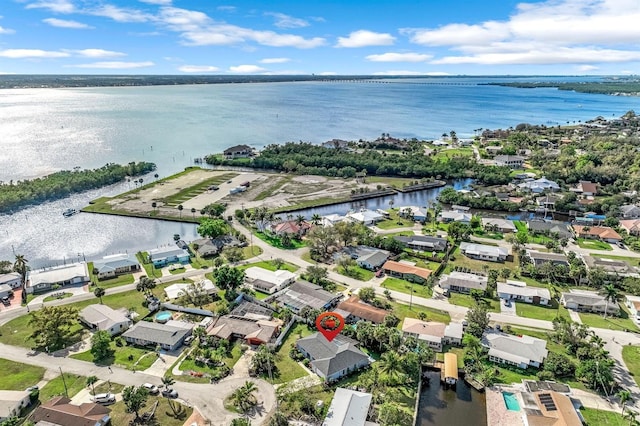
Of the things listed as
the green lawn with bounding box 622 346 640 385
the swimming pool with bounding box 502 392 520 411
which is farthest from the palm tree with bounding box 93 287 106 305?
the green lawn with bounding box 622 346 640 385

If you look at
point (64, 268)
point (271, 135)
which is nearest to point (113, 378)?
point (64, 268)

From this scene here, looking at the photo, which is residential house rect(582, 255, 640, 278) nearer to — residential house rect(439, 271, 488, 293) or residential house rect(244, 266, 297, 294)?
residential house rect(439, 271, 488, 293)

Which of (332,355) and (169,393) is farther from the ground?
(332,355)

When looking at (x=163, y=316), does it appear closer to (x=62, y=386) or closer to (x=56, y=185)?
(x=62, y=386)

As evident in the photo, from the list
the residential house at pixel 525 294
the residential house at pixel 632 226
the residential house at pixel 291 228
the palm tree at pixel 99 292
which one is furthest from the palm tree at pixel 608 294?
the palm tree at pixel 99 292

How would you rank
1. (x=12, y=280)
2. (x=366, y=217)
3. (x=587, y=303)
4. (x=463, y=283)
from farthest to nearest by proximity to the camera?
(x=366, y=217) < (x=12, y=280) < (x=463, y=283) < (x=587, y=303)

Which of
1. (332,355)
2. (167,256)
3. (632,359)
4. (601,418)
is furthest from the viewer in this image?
(167,256)

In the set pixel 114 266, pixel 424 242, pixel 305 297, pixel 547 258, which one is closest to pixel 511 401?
pixel 305 297
